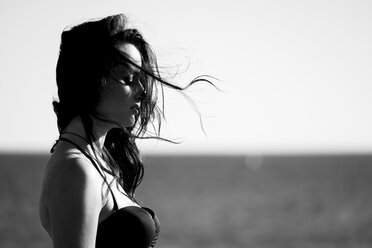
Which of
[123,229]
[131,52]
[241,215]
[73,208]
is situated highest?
[131,52]

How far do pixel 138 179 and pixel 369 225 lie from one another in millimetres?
40409

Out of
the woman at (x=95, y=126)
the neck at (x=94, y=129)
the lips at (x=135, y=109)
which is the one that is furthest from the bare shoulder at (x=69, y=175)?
the lips at (x=135, y=109)

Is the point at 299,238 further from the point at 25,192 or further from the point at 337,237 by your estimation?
the point at 25,192

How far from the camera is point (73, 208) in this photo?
2.47m

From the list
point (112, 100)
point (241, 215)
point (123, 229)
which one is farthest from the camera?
point (241, 215)

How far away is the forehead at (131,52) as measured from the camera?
3.05m

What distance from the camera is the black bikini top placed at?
9.00 feet

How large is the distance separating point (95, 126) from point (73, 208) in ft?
1.92

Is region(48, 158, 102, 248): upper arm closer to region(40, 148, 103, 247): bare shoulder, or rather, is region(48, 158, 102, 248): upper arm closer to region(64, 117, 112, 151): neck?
region(40, 148, 103, 247): bare shoulder

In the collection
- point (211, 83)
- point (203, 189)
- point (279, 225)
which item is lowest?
point (203, 189)

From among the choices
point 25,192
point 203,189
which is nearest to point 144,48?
point 25,192

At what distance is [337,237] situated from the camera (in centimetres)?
3850

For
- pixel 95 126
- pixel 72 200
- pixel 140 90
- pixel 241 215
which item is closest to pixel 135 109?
pixel 140 90

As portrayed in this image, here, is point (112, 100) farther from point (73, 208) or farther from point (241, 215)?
point (241, 215)
